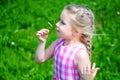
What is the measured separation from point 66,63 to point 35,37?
2.54m

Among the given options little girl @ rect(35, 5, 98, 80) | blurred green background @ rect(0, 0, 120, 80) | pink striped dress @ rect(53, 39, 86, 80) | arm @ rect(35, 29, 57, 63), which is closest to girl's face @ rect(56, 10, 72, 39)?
little girl @ rect(35, 5, 98, 80)

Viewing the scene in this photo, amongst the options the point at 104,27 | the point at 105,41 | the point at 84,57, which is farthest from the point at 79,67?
the point at 104,27

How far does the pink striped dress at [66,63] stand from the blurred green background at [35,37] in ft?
4.89

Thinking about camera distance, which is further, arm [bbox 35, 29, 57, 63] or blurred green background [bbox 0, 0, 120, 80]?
blurred green background [bbox 0, 0, 120, 80]

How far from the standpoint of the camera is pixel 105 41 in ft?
18.1

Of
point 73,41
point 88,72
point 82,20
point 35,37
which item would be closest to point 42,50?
point 73,41

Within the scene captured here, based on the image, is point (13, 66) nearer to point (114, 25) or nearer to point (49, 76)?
point (49, 76)

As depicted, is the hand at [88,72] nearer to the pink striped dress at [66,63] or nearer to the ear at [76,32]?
the pink striped dress at [66,63]

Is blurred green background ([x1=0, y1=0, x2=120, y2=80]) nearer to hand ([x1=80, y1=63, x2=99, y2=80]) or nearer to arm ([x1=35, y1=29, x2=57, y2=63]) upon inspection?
arm ([x1=35, y1=29, x2=57, y2=63])

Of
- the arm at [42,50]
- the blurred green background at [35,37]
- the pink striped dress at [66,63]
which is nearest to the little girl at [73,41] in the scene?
the pink striped dress at [66,63]

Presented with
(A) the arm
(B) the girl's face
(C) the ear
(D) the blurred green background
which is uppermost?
(B) the girl's face

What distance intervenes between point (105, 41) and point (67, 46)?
2451 millimetres

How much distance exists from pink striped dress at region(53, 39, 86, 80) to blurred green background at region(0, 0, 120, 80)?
4.89ft

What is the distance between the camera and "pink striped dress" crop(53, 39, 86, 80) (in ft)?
10.1
